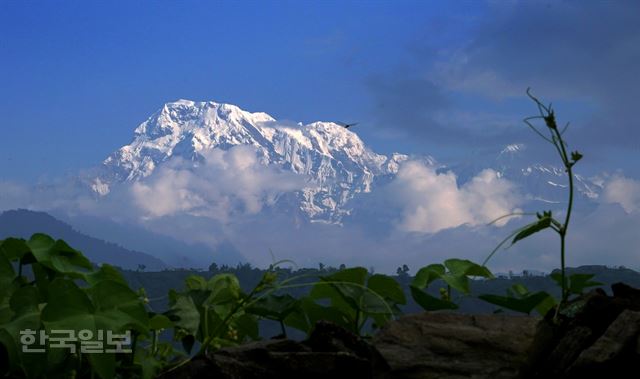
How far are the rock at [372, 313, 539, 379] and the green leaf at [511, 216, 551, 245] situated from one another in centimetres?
37

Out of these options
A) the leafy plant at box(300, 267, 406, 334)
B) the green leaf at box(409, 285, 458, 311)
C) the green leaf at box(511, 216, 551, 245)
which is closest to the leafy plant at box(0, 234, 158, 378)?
the leafy plant at box(300, 267, 406, 334)

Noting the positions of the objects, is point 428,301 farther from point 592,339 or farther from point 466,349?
point 592,339

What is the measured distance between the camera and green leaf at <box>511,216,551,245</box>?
9.82 ft

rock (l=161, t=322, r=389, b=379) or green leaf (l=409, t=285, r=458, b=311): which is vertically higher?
green leaf (l=409, t=285, r=458, b=311)

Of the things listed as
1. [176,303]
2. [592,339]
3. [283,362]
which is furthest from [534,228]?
[176,303]

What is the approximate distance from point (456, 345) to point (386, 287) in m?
0.62

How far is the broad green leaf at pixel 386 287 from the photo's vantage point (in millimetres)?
3637

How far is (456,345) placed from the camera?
311cm

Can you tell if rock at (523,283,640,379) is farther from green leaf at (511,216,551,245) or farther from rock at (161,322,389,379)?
rock at (161,322,389,379)

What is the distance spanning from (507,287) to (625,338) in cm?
142

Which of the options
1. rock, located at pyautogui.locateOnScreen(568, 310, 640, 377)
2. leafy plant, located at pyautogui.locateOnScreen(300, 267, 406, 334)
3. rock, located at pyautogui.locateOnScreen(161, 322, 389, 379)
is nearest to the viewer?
rock, located at pyautogui.locateOnScreen(568, 310, 640, 377)

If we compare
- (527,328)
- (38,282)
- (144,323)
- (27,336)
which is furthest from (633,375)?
(38,282)

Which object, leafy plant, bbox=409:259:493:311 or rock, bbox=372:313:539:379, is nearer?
rock, bbox=372:313:539:379

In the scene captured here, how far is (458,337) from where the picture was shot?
3.15m
